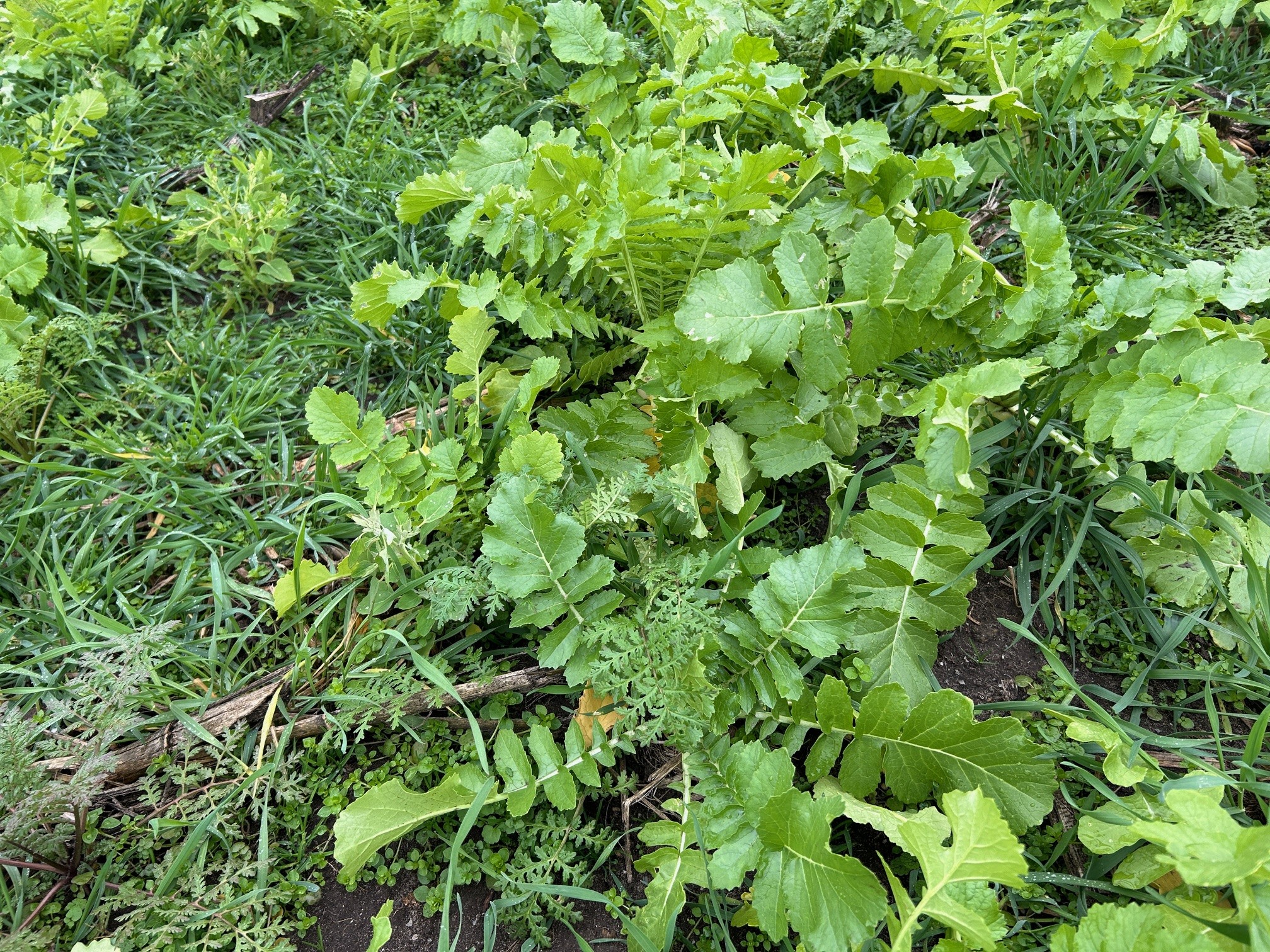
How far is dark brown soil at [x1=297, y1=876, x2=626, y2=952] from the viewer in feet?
5.60

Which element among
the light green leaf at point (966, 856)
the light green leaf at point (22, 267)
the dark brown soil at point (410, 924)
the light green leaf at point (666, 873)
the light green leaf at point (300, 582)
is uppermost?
the light green leaf at point (22, 267)

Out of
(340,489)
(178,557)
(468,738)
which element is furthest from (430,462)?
(178,557)

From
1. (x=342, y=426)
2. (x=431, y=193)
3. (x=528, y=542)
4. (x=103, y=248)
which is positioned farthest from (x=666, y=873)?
(x=103, y=248)

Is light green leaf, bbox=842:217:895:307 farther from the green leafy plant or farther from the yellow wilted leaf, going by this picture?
the green leafy plant

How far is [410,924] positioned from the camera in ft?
5.72

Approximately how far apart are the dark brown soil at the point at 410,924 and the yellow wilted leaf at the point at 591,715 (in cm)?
35

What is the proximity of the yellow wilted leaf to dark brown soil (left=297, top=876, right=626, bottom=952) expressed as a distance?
355 millimetres

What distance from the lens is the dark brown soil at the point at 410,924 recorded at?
1708 mm

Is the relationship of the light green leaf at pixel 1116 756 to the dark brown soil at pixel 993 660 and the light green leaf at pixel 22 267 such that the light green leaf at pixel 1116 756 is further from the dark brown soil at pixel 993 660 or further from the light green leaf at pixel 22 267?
the light green leaf at pixel 22 267

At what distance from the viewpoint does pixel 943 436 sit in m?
1.73

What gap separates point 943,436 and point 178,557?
2022 mm

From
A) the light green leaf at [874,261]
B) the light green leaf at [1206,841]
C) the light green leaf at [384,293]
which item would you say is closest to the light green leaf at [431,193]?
the light green leaf at [384,293]

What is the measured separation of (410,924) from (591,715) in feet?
1.89

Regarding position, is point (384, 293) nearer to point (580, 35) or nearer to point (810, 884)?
point (580, 35)
